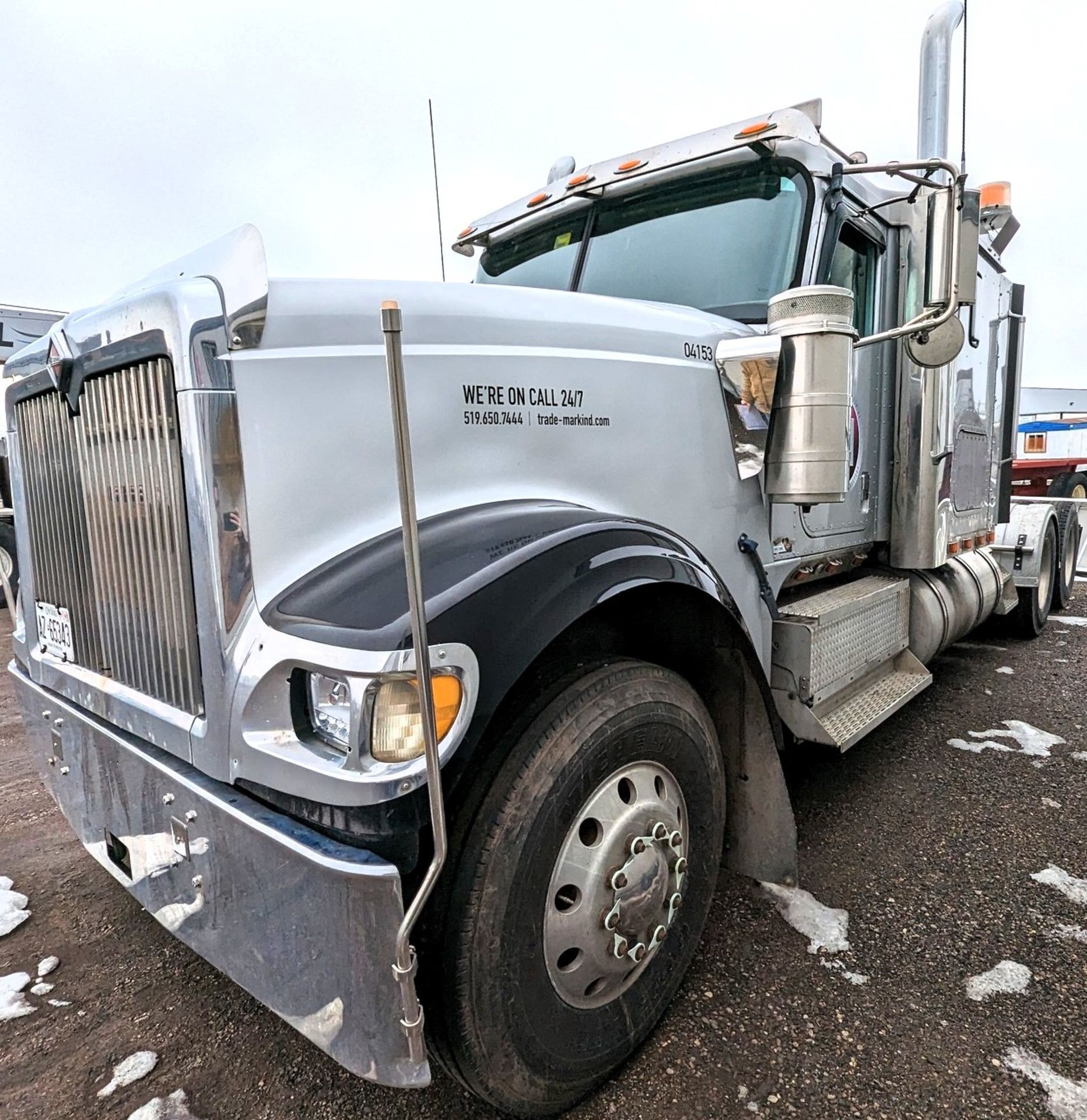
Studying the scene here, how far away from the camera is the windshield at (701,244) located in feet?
9.45

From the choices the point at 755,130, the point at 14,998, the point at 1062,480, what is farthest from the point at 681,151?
the point at 1062,480

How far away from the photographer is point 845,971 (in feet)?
7.33

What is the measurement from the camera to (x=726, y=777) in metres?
2.40

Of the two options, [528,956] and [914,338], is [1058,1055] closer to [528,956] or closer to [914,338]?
[528,956]

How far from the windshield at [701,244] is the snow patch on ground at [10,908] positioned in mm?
3073

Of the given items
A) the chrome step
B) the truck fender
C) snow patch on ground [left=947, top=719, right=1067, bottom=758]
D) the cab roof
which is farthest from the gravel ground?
the truck fender

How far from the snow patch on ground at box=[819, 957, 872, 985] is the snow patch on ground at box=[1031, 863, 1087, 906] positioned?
942 millimetres

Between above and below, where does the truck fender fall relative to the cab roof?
below

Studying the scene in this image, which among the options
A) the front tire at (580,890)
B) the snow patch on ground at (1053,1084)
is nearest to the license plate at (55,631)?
the front tire at (580,890)

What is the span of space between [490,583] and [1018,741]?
148 inches

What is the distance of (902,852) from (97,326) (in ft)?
10.2

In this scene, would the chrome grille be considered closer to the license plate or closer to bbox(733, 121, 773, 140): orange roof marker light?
the license plate

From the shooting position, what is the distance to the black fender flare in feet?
4.69

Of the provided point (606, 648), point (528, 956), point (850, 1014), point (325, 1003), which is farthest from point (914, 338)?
point (325, 1003)
